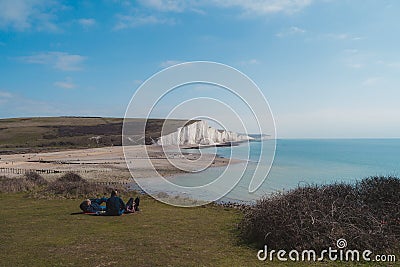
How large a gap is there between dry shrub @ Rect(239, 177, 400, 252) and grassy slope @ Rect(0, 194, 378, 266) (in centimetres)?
71

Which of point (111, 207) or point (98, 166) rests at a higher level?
point (111, 207)

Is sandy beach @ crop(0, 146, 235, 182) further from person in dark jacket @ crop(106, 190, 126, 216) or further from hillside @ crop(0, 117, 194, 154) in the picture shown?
hillside @ crop(0, 117, 194, 154)

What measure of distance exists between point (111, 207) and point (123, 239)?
4192 millimetres

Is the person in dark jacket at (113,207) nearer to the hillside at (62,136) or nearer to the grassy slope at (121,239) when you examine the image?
the grassy slope at (121,239)

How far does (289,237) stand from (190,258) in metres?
Result: 2.81

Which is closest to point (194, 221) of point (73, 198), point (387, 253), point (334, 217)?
point (334, 217)

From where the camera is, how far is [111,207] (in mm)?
14273

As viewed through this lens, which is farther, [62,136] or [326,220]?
[62,136]

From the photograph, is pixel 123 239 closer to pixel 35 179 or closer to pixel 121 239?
pixel 121 239

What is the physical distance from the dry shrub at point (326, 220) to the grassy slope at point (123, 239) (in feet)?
2.34

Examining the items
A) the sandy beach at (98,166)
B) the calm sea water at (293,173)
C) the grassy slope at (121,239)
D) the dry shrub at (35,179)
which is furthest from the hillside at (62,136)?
the grassy slope at (121,239)

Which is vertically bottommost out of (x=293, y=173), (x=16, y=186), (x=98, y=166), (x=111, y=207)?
(x=293, y=173)

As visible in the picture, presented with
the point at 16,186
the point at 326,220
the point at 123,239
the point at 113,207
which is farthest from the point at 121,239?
the point at 16,186

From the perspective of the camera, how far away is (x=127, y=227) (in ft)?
39.7
